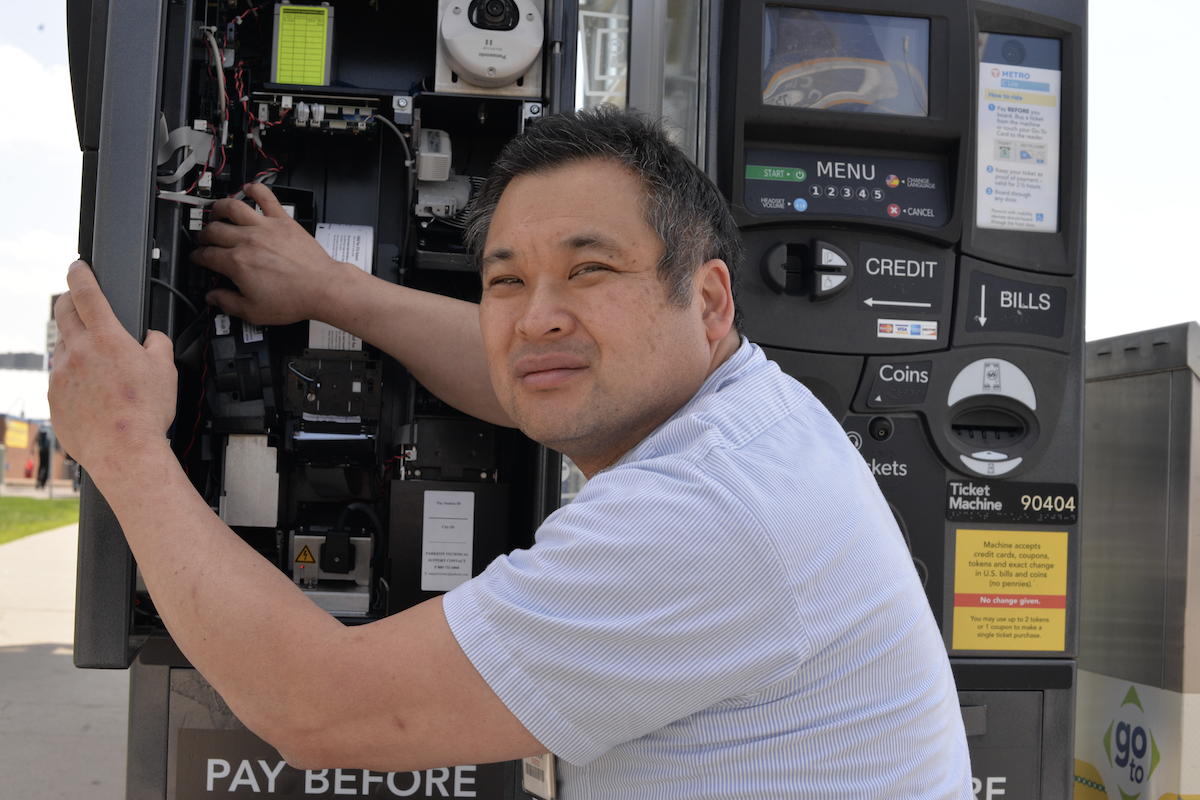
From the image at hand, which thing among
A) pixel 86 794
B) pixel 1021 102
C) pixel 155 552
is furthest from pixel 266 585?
pixel 86 794

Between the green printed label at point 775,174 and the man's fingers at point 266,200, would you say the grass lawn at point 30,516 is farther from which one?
the green printed label at point 775,174

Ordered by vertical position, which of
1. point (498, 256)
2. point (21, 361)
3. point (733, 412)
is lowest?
point (733, 412)

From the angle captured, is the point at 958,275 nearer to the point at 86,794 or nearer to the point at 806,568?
the point at 806,568

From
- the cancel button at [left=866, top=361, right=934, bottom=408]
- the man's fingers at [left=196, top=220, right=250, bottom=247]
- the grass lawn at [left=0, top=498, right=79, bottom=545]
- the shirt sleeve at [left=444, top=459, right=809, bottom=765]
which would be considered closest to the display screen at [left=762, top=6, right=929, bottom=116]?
the cancel button at [left=866, top=361, right=934, bottom=408]

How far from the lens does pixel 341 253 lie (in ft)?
6.48

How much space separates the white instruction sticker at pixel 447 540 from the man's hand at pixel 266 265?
477mm

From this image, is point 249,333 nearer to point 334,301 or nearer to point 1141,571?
point 334,301

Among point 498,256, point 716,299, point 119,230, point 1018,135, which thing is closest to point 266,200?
point 119,230

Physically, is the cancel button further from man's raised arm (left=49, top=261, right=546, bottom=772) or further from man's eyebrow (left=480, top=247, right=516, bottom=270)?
man's raised arm (left=49, top=261, right=546, bottom=772)

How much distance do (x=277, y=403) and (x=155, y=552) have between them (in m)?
0.75

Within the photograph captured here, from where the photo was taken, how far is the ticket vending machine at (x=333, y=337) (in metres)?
1.79

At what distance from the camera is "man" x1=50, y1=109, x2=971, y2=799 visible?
1028 millimetres

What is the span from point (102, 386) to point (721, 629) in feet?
3.23

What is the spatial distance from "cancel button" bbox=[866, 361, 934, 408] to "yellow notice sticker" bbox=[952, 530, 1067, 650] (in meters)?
0.32
